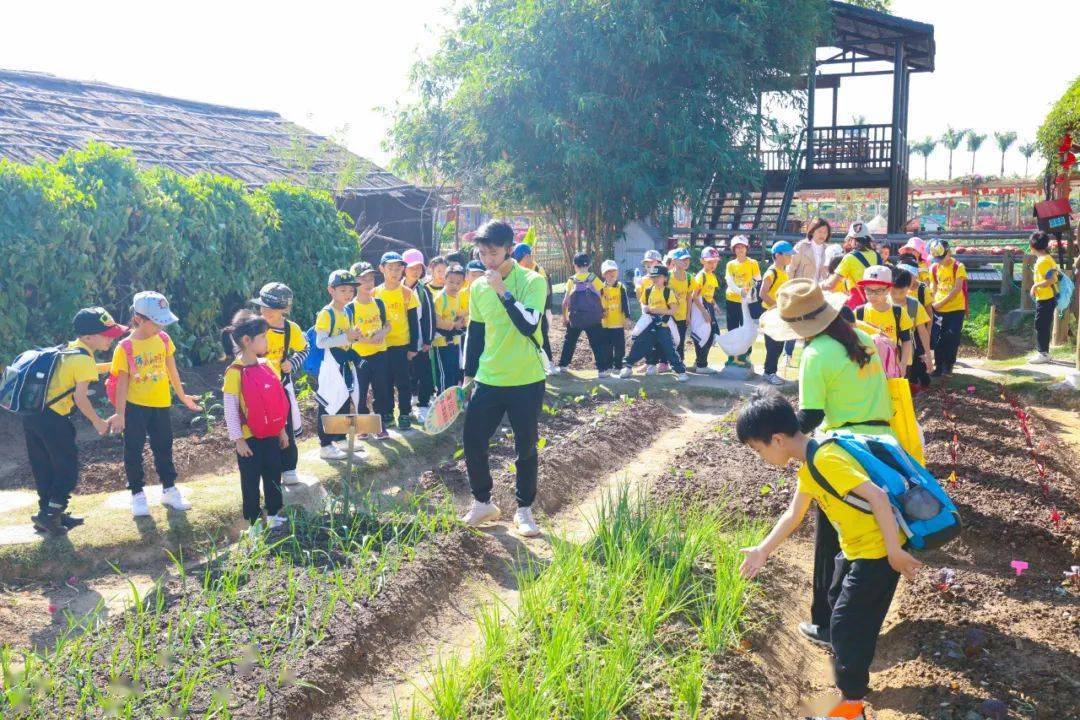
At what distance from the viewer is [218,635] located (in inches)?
150

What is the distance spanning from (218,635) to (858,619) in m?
2.66

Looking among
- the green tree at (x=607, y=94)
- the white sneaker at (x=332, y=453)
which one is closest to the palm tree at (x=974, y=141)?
the green tree at (x=607, y=94)

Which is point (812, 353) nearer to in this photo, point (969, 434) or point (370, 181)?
point (969, 434)

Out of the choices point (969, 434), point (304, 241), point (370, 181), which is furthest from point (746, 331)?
point (370, 181)

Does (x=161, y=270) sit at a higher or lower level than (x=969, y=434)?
higher

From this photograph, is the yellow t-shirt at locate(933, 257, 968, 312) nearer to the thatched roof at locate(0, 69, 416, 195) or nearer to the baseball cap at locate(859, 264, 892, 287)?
the baseball cap at locate(859, 264, 892, 287)

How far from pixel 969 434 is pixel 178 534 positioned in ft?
20.8

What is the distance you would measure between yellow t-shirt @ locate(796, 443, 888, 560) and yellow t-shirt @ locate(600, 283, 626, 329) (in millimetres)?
7505

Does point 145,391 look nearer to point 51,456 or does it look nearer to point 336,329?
point 51,456

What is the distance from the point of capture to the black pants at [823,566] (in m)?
4.14

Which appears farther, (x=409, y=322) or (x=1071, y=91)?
(x=1071, y=91)

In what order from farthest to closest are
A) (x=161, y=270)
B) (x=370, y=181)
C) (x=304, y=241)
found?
1. (x=370, y=181)
2. (x=304, y=241)
3. (x=161, y=270)

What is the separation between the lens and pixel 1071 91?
46.8 feet

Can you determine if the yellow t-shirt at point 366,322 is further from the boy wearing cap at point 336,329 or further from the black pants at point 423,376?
the black pants at point 423,376
